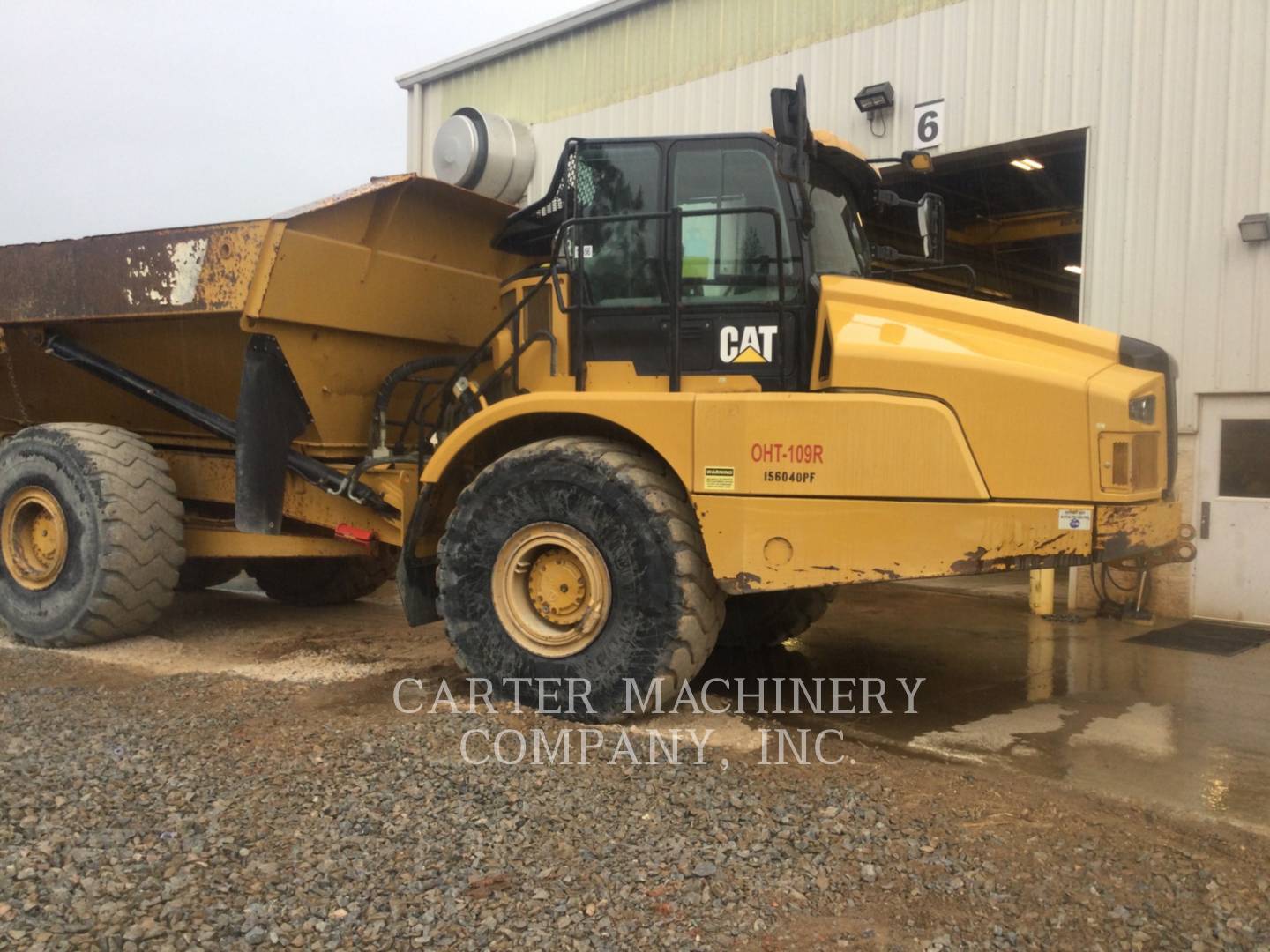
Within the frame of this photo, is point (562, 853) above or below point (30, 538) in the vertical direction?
below

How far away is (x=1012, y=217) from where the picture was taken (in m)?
13.4

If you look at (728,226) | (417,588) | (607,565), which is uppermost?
(728,226)

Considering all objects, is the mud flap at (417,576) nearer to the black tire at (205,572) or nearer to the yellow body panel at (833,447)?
the yellow body panel at (833,447)

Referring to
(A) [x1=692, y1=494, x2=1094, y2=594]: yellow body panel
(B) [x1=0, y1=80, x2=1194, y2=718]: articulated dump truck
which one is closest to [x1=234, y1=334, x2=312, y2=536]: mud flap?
(B) [x1=0, y1=80, x2=1194, y2=718]: articulated dump truck

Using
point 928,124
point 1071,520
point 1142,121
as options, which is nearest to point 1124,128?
point 1142,121

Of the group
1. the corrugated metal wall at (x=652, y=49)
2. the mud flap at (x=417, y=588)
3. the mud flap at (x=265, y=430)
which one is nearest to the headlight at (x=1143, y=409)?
the mud flap at (x=417, y=588)

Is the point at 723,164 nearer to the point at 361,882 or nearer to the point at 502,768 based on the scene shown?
the point at 502,768

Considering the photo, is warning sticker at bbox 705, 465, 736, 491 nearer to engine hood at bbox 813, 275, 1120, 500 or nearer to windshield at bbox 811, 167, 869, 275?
engine hood at bbox 813, 275, 1120, 500

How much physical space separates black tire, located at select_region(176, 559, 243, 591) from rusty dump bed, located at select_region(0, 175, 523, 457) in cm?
132

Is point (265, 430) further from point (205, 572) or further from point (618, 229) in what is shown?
point (205, 572)

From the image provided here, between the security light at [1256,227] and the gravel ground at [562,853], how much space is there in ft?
18.8

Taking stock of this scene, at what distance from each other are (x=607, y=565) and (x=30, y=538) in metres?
4.26

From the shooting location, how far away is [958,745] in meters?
4.72

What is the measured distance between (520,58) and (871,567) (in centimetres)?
1076
